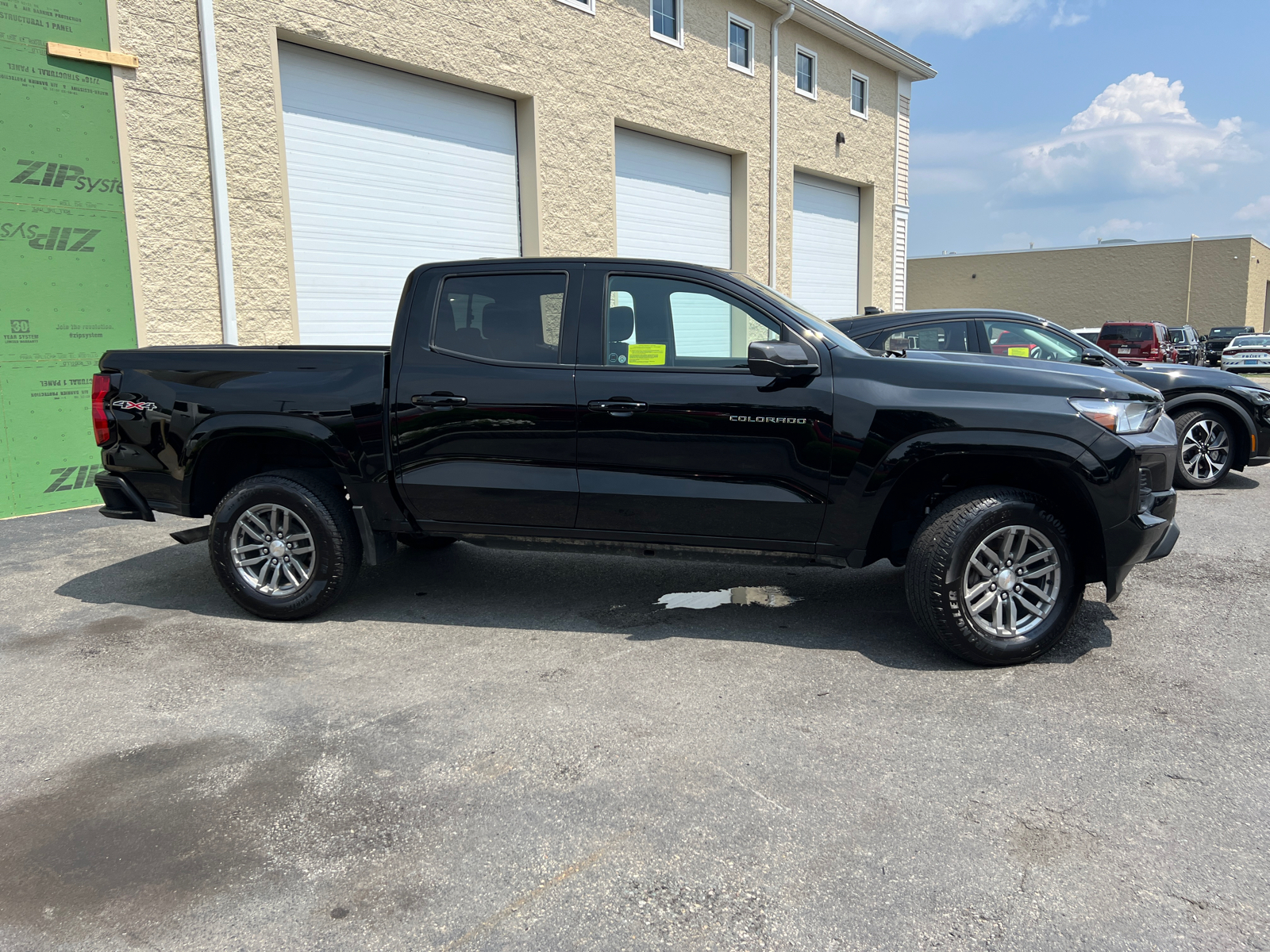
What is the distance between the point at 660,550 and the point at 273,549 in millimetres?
2180

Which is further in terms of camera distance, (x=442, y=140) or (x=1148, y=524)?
(x=442, y=140)

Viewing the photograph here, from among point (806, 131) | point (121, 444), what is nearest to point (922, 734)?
point (121, 444)

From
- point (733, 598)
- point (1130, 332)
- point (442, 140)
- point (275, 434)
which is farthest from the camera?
point (1130, 332)

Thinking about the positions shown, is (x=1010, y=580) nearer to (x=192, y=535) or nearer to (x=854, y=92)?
(x=192, y=535)

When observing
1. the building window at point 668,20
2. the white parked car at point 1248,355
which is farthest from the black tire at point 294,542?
the white parked car at point 1248,355

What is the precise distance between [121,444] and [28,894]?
3.09 metres

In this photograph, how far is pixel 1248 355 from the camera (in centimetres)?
2961

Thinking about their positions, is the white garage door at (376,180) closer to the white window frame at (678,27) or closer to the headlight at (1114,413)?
the white window frame at (678,27)

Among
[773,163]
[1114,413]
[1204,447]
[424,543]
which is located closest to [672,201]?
[773,163]

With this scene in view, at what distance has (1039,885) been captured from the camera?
258 cm

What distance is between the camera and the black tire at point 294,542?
16.0 feet

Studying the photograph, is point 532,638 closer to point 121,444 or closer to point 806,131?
point 121,444

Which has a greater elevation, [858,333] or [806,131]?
[806,131]

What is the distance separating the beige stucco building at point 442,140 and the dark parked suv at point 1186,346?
46.0 feet
